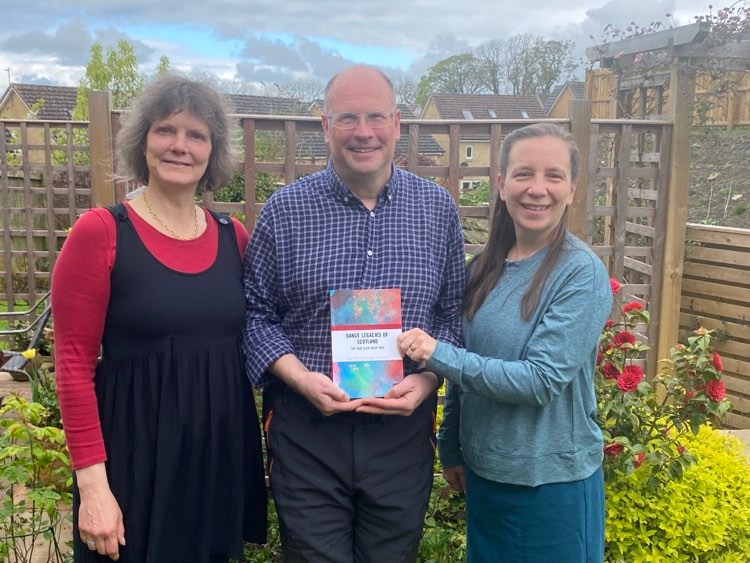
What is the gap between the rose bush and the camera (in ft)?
8.89

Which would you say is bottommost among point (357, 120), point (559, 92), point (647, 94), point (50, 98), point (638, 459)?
point (638, 459)

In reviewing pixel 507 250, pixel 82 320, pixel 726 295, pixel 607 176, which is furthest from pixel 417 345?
pixel 726 295

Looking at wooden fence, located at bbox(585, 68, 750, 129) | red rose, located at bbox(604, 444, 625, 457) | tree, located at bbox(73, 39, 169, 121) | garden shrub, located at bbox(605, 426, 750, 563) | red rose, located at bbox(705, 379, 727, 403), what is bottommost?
garden shrub, located at bbox(605, 426, 750, 563)

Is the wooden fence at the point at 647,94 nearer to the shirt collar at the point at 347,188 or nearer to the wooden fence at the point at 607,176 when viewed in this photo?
the wooden fence at the point at 607,176

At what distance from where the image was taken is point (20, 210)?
9.02m

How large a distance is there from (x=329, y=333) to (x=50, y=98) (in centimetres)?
2779

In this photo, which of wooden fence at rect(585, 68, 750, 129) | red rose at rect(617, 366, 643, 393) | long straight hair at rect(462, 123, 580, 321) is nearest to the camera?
long straight hair at rect(462, 123, 580, 321)

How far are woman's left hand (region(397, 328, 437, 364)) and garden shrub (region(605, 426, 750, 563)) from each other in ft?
4.73

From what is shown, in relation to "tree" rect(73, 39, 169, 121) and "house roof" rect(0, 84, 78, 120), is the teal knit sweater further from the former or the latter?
"house roof" rect(0, 84, 78, 120)

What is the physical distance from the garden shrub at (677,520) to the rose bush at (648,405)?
95 mm

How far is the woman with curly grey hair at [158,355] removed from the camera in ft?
5.67

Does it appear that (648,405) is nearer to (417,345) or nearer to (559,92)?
(417,345)

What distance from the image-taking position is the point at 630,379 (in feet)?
8.71

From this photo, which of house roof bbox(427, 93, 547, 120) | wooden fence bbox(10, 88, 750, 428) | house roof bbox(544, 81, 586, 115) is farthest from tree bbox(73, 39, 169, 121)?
house roof bbox(544, 81, 586, 115)
